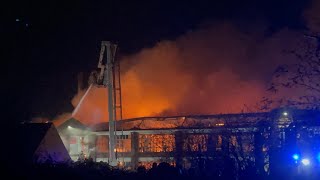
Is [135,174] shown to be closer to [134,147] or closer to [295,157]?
[295,157]

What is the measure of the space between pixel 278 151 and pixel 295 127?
0.85 meters

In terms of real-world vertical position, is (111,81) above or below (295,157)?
above

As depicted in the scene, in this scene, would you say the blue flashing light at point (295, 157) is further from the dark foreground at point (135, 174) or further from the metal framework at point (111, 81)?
the metal framework at point (111, 81)

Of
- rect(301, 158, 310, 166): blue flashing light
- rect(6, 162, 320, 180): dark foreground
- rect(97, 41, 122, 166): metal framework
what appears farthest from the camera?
rect(97, 41, 122, 166): metal framework

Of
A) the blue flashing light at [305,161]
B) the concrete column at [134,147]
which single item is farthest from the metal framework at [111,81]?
the blue flashing light at [305,161]

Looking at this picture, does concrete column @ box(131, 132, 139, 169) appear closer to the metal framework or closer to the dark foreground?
the metal framework

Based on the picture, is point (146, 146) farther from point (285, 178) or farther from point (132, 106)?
point (285, 178)

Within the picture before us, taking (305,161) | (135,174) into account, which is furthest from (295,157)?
(135,174)

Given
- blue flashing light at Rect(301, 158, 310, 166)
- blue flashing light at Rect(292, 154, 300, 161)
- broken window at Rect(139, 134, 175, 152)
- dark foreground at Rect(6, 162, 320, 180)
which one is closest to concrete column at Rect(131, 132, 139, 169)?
broken window at Rect(139, 134, 175, 152)

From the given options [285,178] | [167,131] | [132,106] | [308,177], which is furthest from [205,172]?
[132,106]

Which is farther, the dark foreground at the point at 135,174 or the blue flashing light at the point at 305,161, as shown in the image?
the blue flashing light at the point at 305,161

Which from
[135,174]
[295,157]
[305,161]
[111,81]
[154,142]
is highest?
[111,81]

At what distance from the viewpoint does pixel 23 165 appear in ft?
33.1

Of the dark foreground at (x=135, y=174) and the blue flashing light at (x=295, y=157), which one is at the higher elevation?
the blue flashing light at (x=295, y=157)
